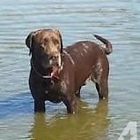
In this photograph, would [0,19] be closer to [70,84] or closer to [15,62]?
[15,62]

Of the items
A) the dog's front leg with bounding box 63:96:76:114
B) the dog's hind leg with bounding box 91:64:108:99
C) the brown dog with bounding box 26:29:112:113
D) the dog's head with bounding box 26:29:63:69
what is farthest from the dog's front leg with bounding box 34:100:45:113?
the dog's hind leg with bounding box 91:64:108:99

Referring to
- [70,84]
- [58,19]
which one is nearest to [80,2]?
[58,19]

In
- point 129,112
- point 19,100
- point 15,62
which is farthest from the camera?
point 15,62

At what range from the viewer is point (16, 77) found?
36.6ft

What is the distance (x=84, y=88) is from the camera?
35.6ft

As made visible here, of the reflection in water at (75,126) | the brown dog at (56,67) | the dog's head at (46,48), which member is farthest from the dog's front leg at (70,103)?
the dog's head at (46,48)

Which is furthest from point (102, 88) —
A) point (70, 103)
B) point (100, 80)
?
point (70, 103)

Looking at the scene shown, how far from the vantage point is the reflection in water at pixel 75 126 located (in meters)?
8.72

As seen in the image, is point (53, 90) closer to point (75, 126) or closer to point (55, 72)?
point (55, 72)

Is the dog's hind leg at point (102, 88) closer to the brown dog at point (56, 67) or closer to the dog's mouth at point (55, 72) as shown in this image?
the brown dog at point (56, 67)

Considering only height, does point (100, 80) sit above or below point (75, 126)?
above

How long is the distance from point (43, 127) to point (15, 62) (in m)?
3.17

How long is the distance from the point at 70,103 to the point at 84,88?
68.0 inches

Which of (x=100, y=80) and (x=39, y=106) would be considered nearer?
(x=39, y=106)
